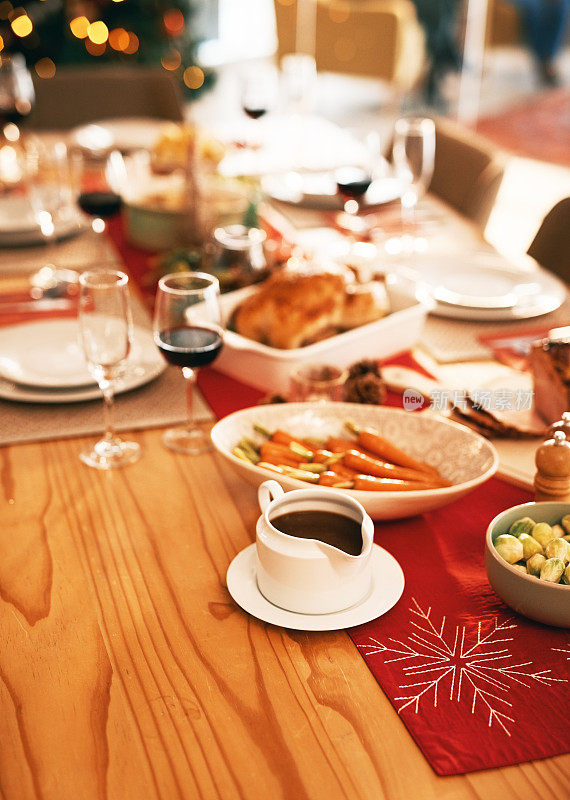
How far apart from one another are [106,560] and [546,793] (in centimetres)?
52

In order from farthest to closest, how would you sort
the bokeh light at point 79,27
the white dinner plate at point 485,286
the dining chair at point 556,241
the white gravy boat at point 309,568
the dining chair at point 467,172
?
the bokeh light at point 79,27
the dining chair at point 467,172
the dining chair at point 556,241
the white dinner plate at point 485,286
the white gravy boat at point 309,568

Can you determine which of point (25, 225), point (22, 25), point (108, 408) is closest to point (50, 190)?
point (25, 225)

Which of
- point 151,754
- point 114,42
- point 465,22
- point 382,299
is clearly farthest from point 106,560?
point 465,22

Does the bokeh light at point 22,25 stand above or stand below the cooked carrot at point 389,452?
above

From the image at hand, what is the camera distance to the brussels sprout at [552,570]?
0.89 metres

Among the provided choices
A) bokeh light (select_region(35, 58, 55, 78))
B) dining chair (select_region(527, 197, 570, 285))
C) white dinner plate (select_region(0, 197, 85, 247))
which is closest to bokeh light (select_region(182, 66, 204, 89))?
bokeh light (select_region(35, 58, 55, 78))

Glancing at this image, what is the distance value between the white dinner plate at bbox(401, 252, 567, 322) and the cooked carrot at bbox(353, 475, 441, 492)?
67 centimetres

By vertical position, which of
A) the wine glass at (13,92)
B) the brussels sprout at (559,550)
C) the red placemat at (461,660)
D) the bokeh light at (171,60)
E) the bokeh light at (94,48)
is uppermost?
the wine glass at (13,92)

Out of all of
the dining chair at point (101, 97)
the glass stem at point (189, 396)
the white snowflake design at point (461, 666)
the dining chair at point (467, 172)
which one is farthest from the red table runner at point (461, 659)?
the dining chair at point (101, 97)

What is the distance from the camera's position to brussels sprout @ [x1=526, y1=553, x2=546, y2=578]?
903mm

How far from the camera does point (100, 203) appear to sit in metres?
1.93

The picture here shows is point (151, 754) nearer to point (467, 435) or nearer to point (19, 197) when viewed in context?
point (467, 435)

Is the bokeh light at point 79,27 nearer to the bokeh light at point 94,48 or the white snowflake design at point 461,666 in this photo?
the bokeh light at point 94,48

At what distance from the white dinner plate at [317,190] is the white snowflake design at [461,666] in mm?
1390
